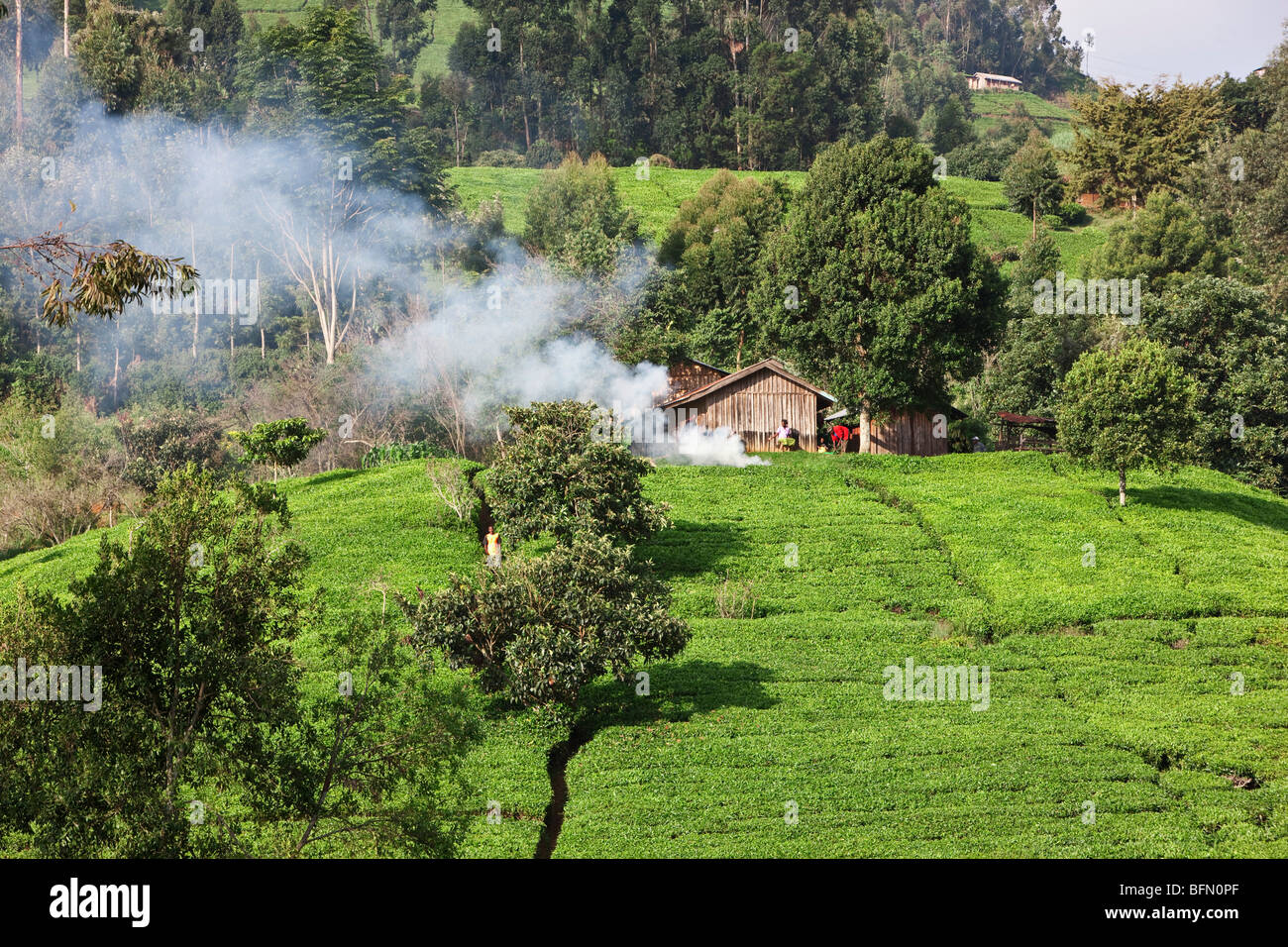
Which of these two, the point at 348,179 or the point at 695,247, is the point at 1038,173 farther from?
the point at 348,179

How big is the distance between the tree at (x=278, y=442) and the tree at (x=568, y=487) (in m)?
15.4

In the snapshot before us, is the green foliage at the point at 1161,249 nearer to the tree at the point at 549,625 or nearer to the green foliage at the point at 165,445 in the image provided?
the green foliage at the point at 165,445

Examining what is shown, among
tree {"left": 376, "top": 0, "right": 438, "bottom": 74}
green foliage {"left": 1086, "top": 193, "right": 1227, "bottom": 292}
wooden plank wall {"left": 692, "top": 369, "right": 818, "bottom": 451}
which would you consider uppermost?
tree {"left": 376, "top": 0, "right": 438, "bottom": 74}

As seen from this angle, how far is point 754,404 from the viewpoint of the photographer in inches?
2325

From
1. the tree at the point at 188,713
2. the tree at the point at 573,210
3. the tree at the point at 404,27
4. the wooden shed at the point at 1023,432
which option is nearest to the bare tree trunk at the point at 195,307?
the tree at the point at 573,210

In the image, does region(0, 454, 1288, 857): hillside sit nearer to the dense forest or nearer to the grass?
the dense forest

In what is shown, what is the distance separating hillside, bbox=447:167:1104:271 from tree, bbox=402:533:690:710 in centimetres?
7454

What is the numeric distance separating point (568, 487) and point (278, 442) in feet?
61.4

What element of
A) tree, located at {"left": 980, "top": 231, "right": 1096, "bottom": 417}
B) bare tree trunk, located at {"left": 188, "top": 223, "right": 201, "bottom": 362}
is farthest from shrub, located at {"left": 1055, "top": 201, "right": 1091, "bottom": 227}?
bare tree trunk, located at {"left": 188, "top": 223, "right": 201, "bottom": 362}

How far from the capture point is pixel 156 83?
94.7m

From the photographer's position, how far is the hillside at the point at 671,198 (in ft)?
352

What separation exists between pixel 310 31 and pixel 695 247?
110ft

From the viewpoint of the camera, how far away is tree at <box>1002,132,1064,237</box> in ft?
379
